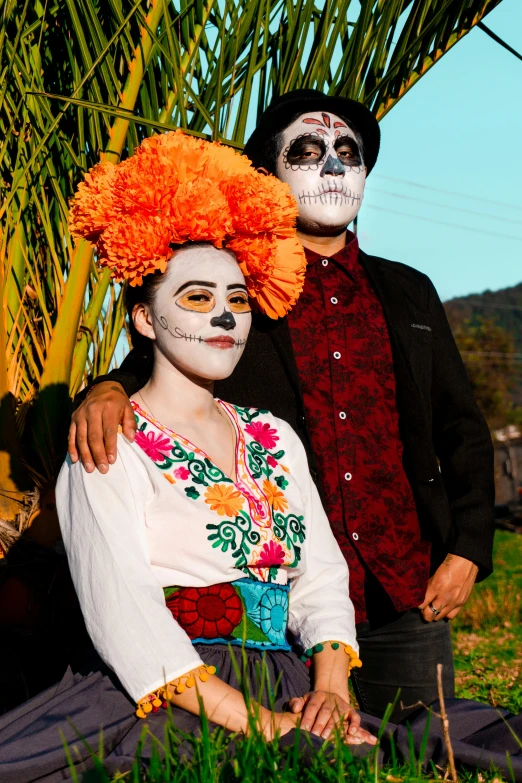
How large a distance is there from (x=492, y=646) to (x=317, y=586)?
398cm

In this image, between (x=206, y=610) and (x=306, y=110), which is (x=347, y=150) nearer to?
(x=306, y=110)

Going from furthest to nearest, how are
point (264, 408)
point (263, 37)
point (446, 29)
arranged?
1. point (446, 29)
2. point (263, 37)
3. point (264, 408)

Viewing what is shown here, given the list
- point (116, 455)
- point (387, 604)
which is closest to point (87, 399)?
point (116, 455)

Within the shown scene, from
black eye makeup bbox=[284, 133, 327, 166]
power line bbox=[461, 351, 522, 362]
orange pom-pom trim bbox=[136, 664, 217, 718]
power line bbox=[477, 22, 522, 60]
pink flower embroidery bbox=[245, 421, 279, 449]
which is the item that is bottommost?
orange pom-pom trim bbox=[136, 664, 217, 718]

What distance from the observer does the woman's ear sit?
98.5 inches

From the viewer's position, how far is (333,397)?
2.93 metres

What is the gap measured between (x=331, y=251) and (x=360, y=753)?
5.05ft

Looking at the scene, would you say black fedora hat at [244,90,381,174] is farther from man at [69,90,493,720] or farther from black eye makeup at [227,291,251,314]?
black eye makeup at [227,291,251,314]

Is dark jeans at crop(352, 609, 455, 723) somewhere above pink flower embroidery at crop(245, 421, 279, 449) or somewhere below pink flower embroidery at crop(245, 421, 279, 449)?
below

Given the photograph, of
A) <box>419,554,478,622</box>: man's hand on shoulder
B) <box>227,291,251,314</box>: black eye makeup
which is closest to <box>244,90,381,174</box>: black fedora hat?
<box>227,291,251,314</box>: black eye makeup

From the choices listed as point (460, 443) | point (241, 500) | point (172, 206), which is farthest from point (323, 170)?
point (241, 500)

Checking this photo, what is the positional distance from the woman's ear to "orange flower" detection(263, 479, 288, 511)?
1.50ft

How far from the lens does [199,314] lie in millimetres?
2412

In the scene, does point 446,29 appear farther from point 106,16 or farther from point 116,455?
point 116,455
